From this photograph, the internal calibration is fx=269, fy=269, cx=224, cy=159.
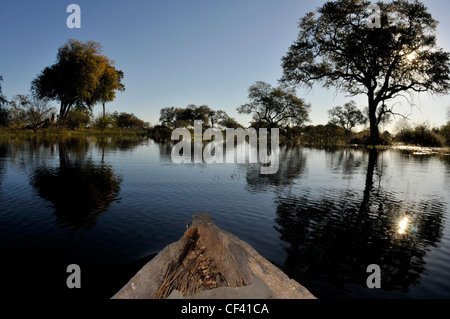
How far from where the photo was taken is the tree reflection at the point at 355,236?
553cm

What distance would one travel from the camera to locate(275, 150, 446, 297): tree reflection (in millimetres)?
5531

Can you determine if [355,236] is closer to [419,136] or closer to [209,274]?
[209,274]

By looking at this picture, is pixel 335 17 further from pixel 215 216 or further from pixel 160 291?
pixel 160 291

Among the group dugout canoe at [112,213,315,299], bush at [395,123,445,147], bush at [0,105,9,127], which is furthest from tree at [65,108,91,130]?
bush at [395,123,445,147]

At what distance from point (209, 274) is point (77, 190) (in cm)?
1021

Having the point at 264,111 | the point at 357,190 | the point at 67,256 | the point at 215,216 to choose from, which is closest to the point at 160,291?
the point at 67,256

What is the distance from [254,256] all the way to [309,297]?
0.77 meters

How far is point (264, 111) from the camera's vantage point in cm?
7519

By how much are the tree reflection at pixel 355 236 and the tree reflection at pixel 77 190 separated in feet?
19.6

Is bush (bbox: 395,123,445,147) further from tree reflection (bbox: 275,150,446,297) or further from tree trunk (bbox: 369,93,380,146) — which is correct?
tree reflection (bbox: 275,150,446,297)

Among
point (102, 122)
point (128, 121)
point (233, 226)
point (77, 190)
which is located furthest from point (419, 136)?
point (128, 121)

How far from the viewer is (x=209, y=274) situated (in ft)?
10.5

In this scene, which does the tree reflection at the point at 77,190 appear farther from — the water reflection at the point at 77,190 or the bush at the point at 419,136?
the bush at the point at 419,136
